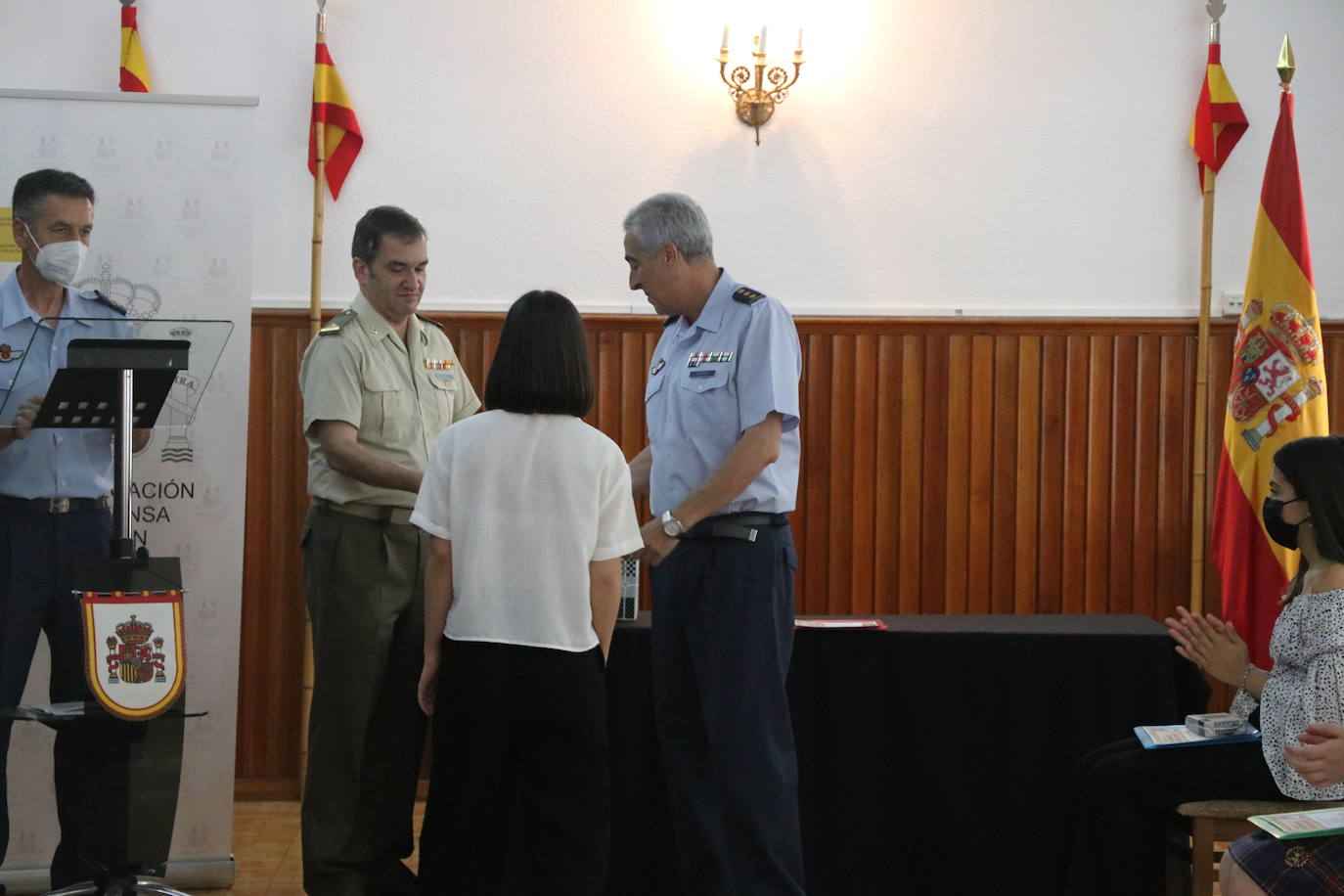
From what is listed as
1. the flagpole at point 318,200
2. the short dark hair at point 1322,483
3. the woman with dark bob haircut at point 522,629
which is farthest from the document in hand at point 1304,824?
the flagpole at point 318,200

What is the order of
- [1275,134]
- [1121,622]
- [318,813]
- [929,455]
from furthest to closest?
[929,455]
[1275,134]
[1121,622]
[318,813]

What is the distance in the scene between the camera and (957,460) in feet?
15.5

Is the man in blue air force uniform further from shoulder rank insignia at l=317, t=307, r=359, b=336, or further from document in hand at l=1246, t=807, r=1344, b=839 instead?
document in hand at l=1246, t=807, r=1344, b=839

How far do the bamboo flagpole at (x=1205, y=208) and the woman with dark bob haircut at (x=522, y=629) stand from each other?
2871mm

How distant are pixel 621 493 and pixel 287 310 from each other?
2.46m

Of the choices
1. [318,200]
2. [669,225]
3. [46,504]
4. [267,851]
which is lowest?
[267,851]

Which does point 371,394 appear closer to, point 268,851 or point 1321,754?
point 268,851

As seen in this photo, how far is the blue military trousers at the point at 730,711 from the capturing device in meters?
2.91

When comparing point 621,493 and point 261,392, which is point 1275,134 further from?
point 261,392

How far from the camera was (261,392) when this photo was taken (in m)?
4.66

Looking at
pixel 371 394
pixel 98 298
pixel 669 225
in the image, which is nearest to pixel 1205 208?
pixel 669 225

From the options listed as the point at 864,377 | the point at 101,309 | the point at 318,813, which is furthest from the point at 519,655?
the point at 864,377

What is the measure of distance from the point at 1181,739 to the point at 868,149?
104 inches

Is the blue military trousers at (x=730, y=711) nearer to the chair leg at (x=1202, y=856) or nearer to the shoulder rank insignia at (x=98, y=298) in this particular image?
the chair leg at (x=1202, y=856)
